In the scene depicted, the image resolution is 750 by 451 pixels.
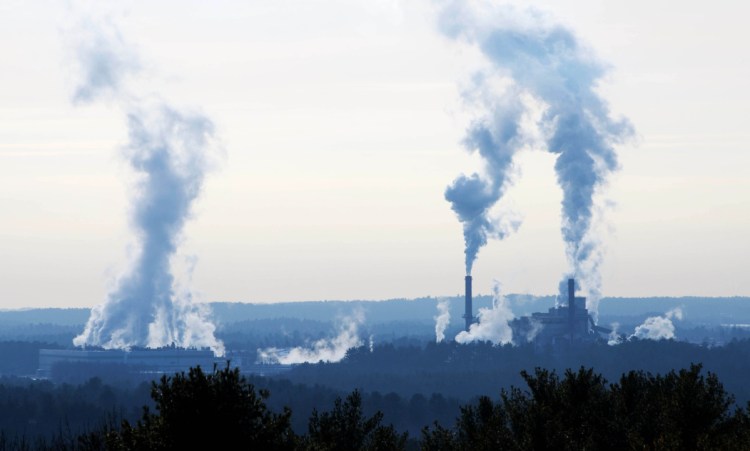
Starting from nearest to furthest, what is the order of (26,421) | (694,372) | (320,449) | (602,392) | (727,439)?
(320,449)
(727,439)
(694,372)
(602,392)
(26,421)

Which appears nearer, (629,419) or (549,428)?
(549,428)

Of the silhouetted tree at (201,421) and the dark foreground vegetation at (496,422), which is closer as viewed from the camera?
the silhouetted tree at (201,421)

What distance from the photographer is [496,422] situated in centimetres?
6881

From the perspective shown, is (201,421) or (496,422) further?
(496,422)

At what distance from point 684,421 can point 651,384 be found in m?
14.0

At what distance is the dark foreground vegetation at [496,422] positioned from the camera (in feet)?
146

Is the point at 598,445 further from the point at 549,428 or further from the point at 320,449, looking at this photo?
the point at 320,449

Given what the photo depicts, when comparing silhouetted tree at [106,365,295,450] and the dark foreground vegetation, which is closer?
silhouetted tree at [106,365,295,450]

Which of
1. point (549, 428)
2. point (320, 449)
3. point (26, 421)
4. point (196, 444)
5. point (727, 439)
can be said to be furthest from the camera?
point (26, 421)

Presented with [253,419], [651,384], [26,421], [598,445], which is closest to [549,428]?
[598,445]

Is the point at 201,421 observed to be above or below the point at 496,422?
above

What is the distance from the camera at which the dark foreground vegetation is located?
44.6 m

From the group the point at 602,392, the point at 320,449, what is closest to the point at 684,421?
the point at 602,392

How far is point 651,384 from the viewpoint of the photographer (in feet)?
273
